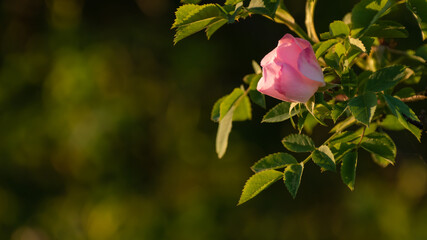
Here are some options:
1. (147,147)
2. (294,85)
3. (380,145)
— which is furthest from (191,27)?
(147,147)

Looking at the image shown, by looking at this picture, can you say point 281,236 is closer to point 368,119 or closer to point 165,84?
point 165,84

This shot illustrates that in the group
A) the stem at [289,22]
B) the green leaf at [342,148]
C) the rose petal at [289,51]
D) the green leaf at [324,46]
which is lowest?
the green leaf at [342,148]

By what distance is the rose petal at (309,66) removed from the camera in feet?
1.57

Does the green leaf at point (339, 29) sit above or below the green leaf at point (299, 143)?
above

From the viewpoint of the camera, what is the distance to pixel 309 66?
1.58ft

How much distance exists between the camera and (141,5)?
2457 mm

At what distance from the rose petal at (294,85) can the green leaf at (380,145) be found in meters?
0.12

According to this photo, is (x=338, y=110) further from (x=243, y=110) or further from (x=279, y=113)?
(x=243, y=110)

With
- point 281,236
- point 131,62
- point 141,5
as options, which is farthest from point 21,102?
point 281,236

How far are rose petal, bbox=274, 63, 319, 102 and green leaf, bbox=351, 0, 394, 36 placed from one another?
0.10m

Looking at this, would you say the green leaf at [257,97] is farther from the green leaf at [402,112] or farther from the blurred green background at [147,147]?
the blurred green background at [147,147]

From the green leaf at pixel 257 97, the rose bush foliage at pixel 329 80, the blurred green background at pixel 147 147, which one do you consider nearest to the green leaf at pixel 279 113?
the rose bush foliage at pixel 329 80

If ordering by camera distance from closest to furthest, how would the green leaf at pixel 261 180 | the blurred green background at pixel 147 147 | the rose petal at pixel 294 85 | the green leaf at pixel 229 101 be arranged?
the rose petal at pixel 294 85 → the green leaf at pixel 261 180 → the green leaf at pixel 229 101 → the blurred green background at pixel 147 147

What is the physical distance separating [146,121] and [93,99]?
23 centimetres
